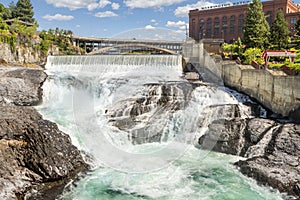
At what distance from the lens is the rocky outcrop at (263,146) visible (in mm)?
11461

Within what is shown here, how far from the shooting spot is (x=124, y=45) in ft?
188

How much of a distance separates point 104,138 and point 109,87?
6.85 meters

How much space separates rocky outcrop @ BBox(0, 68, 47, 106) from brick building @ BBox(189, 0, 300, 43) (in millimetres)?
48433

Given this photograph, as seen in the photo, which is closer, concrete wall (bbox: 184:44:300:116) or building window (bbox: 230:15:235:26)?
concrete wall (bbox: 184:44:300:116)

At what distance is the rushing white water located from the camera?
11.1 meters

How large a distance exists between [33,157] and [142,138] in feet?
20.7

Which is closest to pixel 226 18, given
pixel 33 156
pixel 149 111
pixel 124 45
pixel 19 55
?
pixel 124 45

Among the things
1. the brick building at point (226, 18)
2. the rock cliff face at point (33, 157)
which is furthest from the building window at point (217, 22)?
the rock cliff face at point (33, 157)

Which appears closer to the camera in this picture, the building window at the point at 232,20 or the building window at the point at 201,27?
the building window at the point at 232,20

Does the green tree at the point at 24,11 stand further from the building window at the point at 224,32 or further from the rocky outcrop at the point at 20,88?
the building window at the point at 224,32

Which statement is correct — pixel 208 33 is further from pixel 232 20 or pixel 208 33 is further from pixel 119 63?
pixel 119 63

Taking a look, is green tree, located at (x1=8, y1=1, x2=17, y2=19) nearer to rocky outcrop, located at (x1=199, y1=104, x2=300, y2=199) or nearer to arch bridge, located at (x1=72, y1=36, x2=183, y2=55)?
arch bridge, located at (x1=72, y1=36, x2=183, y2=55)

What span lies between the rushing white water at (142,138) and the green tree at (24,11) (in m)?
45.5

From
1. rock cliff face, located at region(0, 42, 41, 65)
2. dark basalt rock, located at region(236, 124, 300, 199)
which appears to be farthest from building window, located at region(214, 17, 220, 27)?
dark basalt rock, located at region(236, 124, 300, 199)
